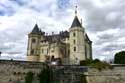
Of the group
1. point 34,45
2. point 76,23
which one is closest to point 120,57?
point 76,23

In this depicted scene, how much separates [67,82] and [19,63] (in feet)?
23.9

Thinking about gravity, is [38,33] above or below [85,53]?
above

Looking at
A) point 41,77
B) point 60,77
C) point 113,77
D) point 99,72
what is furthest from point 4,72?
point 113,77

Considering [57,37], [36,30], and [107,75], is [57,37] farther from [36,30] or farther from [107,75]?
[107,75]

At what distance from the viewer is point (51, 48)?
55.7 meters

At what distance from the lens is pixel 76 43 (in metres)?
52.2

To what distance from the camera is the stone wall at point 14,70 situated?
27.4m

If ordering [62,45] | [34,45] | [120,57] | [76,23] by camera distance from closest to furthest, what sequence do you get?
1. [120,57]
2. [62,45]
3. [76,23]
4. [34,45]

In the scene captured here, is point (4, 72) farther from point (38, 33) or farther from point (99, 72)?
point (38, 33)

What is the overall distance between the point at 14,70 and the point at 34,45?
105 feet

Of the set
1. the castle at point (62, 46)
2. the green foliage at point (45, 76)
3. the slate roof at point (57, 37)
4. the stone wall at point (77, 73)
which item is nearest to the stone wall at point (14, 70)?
the stone wall at point (77, 73)

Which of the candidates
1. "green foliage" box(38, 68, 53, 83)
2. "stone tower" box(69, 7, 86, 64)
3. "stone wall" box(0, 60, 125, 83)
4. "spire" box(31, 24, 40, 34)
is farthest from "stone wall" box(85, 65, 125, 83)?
"spire" box(31, 24, 40, 34)

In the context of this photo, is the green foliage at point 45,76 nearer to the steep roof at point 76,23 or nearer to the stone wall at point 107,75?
the stone wall at point 107,75

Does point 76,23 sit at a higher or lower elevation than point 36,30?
higher
